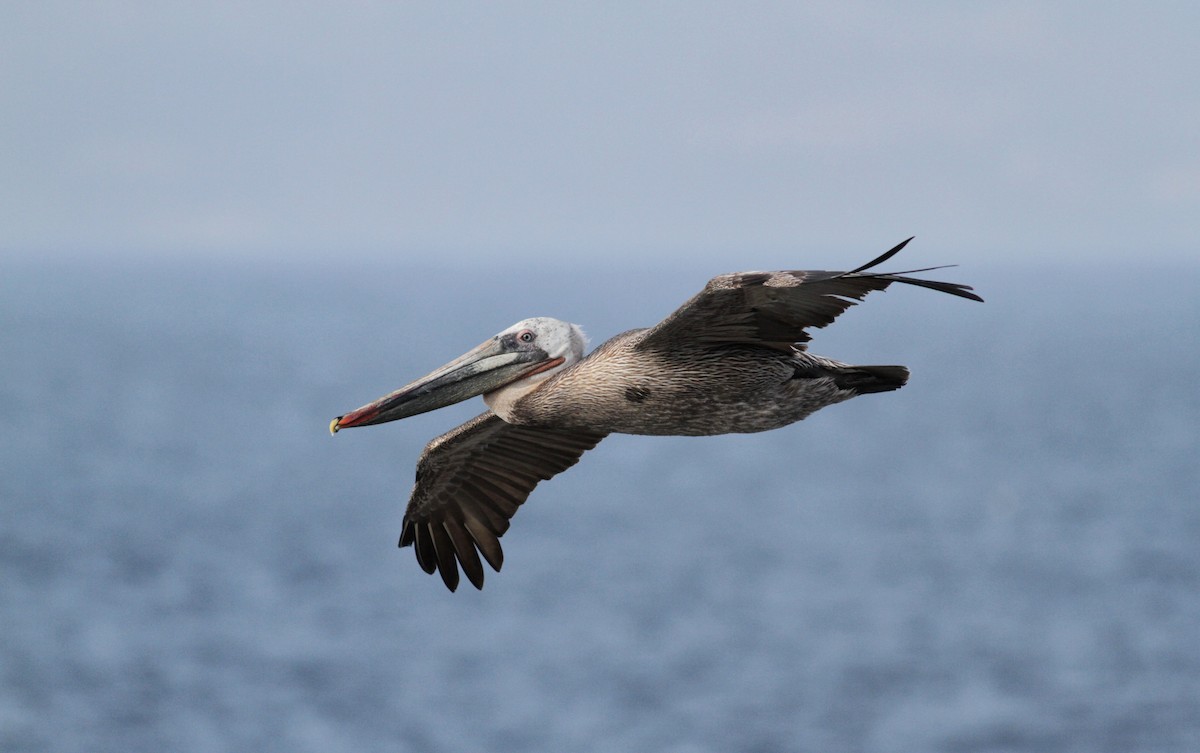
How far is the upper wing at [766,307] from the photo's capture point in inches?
Result: 381

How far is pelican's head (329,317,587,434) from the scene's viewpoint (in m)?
11.2

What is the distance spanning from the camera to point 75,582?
89.1 metres

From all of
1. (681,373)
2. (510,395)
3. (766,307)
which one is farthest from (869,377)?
(510,395)

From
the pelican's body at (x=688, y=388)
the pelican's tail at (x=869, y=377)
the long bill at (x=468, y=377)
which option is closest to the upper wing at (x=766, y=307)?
the pelican's body at (x=688, y=388)

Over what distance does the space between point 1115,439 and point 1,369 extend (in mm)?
107679

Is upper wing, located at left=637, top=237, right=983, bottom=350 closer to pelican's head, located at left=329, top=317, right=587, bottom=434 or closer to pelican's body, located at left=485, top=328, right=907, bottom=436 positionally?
pelican's body, located at left=485, top=328, right=907, bottom=436

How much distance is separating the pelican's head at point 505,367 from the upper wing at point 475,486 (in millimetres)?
1327

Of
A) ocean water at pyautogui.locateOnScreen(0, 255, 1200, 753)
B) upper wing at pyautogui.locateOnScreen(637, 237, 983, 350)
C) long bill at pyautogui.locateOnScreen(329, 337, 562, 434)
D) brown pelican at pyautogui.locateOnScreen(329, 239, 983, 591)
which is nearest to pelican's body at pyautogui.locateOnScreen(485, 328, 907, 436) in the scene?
brown pelican at pyautogui.locateOnScreen(329, 239, 983, 591)

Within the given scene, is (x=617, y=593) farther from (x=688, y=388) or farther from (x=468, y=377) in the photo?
(x=688, y=388)

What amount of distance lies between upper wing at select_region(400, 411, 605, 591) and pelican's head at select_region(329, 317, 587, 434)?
1.33m

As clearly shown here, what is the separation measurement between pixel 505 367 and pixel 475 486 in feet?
6.68

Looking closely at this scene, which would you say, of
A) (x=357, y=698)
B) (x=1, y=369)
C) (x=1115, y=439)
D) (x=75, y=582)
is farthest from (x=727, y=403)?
(x=1, y=369)

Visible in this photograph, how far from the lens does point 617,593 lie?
8750 centimetres

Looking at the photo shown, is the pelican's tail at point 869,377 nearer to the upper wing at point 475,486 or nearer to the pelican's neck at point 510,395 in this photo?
the pelican's neck at point 510,395
